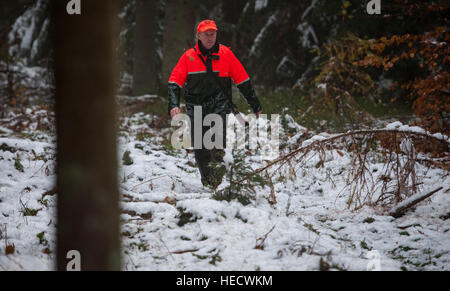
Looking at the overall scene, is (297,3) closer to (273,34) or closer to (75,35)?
(273,34)

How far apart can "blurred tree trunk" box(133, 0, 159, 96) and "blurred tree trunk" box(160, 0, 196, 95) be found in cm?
196

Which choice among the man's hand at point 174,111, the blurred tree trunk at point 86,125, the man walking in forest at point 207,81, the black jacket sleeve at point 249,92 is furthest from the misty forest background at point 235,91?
the man's hand at point 174,111

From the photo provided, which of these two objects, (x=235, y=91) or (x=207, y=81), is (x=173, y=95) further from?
(x=235, y=91)

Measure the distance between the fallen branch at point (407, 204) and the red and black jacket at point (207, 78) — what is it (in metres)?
2.35

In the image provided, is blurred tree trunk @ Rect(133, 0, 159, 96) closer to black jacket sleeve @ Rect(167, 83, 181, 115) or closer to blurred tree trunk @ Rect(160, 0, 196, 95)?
blurred tree trunk @ Rect(160, 0, 196, 95)

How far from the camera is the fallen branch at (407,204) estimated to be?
3611mm

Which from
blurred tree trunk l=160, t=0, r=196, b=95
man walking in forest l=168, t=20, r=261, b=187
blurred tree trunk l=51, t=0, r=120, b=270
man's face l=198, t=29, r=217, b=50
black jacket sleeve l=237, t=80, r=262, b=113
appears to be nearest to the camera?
blurred tree trunk l=51, t=0, r=120, b=270

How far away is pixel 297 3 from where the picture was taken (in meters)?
10.5

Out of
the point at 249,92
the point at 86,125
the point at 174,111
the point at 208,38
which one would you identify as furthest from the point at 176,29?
the point at 86,125

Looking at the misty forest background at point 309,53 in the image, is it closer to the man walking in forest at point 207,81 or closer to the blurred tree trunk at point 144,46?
the blurred tree trunk at point 144,46

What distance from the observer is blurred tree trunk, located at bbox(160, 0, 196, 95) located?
1048 centimetres

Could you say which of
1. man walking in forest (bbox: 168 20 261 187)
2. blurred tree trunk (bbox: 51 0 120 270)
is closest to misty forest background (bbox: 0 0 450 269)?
blurred tree trunk (bbox: 51 0 120 270)
